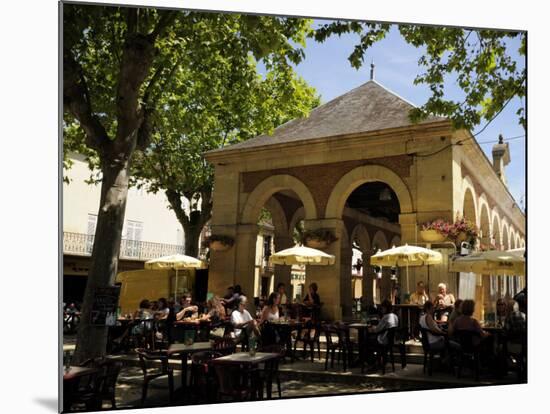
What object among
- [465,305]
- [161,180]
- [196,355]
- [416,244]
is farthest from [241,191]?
[196,355]

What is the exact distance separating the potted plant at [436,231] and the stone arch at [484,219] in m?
3.71

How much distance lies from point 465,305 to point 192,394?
14.2 ft

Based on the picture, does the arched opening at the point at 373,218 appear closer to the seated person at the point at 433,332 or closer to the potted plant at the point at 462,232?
the potted plant at the point at 462,232

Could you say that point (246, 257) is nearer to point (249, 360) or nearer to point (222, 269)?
point (222, 269)

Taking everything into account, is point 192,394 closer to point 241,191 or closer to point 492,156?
point 241,191

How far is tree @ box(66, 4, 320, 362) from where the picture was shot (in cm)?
809

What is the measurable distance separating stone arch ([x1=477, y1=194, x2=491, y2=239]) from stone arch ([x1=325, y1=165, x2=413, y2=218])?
135 inches

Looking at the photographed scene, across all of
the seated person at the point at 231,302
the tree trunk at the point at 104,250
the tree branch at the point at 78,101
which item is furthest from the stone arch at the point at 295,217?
the tree branch at the point at 78,101

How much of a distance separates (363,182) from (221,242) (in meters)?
3.93

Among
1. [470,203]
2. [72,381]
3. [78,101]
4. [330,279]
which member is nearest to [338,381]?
[72,381]

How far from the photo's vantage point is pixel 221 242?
1488 cm

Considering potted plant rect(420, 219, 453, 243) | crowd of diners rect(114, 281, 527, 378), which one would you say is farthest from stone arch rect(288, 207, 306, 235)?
potted plant rect(420, 219, 453, 243)

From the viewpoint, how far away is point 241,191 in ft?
50.7

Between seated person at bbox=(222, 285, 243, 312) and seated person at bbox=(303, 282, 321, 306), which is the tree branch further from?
seated person at bbox=(303, 282, 321, 306)
